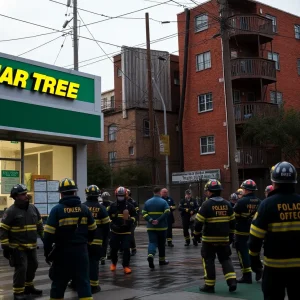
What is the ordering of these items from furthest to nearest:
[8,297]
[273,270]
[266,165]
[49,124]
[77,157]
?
[266,165] < [77,157] < [49,124] < [8,297] < [273,270]

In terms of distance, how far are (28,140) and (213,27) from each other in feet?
67.5

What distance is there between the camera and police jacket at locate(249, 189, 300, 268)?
4.97 meters

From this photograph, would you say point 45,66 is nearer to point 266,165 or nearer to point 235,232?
point 235,232

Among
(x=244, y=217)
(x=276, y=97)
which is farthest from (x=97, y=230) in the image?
(x=276, y=97)

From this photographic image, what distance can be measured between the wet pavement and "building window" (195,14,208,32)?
948 inches

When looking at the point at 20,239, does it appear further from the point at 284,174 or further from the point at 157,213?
the point at 284,174

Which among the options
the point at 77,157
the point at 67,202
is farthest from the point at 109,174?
the point at 67,202

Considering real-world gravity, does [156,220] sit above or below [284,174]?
below

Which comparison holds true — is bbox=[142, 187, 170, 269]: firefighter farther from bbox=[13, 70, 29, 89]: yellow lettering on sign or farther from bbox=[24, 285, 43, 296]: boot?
bbox=[13, 70, 29, 89]: yellow lettering on sign

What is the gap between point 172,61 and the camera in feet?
137

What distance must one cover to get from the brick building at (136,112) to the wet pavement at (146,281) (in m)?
26.2

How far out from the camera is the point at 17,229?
831 cm

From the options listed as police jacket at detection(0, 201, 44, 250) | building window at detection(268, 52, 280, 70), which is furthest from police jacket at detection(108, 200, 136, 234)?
building window at detection(268, 52, 280, 70)

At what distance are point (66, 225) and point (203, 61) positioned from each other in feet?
98.0
